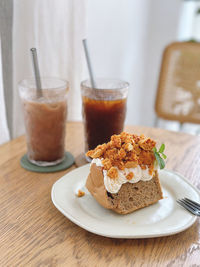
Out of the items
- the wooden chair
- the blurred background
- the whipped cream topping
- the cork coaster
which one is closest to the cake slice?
the whipped cream topping

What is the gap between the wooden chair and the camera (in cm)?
214

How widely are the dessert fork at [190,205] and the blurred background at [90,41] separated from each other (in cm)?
76

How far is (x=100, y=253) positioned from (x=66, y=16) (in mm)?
1149

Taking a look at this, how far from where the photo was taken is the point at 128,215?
2.90ft

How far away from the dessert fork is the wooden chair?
54.1 inches

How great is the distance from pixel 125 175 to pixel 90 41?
4.42 feet

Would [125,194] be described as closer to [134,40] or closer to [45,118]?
[45,118]

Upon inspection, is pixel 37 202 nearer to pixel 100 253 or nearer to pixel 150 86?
pixel 100 253

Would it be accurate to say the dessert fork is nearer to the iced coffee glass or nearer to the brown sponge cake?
the brown sponge cake

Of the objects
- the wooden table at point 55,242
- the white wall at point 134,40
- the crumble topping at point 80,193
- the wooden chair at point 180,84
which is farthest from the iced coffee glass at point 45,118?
the wooden chair at point 180,84

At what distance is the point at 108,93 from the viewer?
115 centimetres

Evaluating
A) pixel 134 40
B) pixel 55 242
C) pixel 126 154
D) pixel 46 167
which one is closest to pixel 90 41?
pixel 134 40

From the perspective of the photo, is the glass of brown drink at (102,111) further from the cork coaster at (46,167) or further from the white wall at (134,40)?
the white wall at (134,40)

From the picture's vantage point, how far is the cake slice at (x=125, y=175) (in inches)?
34.3
